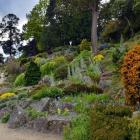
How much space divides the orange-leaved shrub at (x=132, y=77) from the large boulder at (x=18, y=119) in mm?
4981

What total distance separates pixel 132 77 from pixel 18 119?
19.2ft

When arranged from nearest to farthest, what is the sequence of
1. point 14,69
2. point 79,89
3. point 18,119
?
point 18,119 → point 79,89 → point 14,69

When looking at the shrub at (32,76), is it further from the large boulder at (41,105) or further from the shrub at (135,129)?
the shrub at (135,129)

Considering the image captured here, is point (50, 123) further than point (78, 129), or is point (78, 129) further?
point (50, 123)

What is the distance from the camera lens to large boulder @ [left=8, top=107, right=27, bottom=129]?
22.0 m

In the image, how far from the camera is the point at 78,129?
1648 cm

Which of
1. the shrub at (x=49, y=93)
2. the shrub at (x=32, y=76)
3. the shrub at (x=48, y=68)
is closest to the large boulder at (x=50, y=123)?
the shrub at (x=49, y=93)

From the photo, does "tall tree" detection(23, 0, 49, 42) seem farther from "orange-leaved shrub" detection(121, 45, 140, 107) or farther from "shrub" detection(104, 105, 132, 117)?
"shrub" detection(104, 105, 132, 117)

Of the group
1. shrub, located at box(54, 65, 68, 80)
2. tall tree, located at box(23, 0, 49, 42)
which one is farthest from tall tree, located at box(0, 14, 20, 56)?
shrub, located at box(54, 65, 68, 80)

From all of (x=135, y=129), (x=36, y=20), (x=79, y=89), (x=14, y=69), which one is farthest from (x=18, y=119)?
(x=36, y=20)

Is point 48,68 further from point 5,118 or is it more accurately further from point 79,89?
point 5,118

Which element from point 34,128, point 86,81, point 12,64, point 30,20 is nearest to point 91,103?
point 34,128

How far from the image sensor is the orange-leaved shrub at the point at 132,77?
727 inches

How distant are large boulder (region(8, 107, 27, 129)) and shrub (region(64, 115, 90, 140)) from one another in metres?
4.17
